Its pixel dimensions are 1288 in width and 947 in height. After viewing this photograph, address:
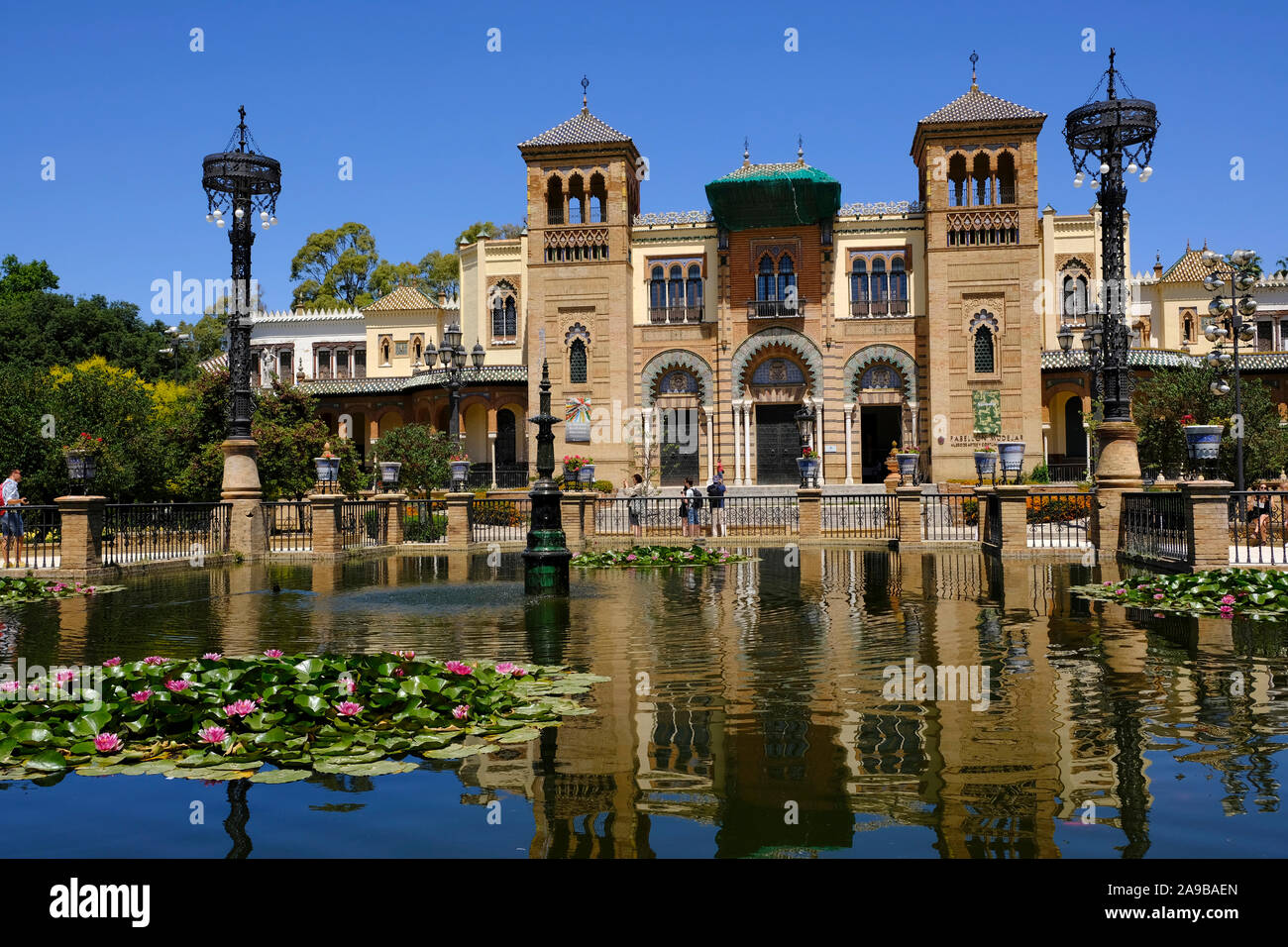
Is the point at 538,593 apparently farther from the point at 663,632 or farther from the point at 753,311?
the point at 753,311

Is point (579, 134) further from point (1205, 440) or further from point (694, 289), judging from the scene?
point (1205, 440)

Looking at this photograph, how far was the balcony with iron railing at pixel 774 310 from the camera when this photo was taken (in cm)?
4269

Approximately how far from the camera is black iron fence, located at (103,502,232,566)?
18844 mm

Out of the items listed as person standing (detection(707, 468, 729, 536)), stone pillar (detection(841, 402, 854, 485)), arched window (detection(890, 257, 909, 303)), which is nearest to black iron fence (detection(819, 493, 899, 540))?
person standing (detection(707, 468, 729, 536))

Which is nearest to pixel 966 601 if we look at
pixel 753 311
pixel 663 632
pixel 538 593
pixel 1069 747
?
pixel 663 632

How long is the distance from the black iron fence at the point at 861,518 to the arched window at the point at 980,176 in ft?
61.1

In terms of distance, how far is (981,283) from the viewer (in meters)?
41.2

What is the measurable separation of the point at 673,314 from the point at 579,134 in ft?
26.3

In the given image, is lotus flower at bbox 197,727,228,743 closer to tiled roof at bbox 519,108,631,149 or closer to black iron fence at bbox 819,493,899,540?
black iron fence at bbox 819,493,899,540

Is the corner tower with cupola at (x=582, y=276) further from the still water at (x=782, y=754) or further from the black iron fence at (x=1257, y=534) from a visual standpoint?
the still water at (x=782, y=754)

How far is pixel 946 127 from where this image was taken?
1614 inches

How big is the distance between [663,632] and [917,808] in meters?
5.84

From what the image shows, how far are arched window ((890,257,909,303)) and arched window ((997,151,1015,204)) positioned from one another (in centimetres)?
444
